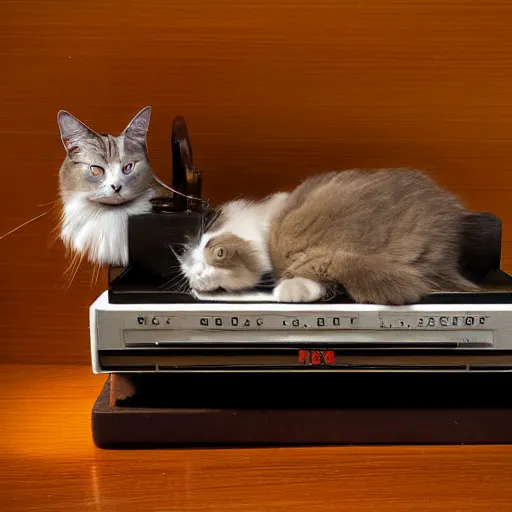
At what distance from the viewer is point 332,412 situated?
1.13m

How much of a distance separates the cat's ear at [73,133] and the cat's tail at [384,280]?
47 cm

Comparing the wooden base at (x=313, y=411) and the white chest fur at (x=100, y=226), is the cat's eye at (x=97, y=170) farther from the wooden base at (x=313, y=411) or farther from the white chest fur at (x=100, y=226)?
the wooden base at (x=313, y=411)

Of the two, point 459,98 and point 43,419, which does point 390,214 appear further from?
point 43,419

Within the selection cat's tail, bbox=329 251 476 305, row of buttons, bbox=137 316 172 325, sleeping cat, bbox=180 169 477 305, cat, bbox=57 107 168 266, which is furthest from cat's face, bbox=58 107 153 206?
cat's tail, bbox=329 251 476 305

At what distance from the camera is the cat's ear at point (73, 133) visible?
1.24 m

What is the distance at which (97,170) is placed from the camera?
4.09ft

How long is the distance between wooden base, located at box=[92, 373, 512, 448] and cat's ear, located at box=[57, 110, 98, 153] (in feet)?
1.39

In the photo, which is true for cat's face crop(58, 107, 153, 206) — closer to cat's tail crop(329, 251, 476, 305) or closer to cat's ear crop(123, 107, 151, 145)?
cat's ear crop(123, 107, 151, 145)

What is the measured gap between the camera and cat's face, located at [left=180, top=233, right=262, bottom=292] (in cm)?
116

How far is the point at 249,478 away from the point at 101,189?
1.75ft

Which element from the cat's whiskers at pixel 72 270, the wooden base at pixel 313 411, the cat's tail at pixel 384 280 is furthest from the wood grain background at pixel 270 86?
the wooden base at pixel 313 411

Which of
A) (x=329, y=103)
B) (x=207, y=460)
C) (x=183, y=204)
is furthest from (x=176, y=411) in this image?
(x=329, y=103)

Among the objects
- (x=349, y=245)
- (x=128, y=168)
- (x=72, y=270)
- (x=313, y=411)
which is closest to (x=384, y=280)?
(x=349, y=245)

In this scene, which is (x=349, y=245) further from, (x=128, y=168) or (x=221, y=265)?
(x=128, y=168)
